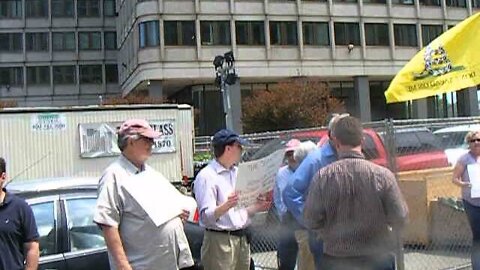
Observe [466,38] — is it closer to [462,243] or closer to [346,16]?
[462,243]

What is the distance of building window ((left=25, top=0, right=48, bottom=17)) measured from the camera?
224 ft

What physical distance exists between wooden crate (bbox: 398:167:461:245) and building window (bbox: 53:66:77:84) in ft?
206

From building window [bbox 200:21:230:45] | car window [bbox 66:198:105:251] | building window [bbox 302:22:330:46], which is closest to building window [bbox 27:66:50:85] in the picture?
building window [bbox 200:21:230:45]

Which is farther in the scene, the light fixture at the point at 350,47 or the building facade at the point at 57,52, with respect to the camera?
the building facade at the point at 57,52

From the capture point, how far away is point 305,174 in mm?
5223

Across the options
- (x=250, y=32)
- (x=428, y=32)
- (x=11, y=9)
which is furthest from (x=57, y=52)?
(x=428, y=32)

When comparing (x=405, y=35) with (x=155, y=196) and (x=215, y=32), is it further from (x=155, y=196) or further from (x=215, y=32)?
(x=155, y=196)

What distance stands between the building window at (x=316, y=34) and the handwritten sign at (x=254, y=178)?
156 feet

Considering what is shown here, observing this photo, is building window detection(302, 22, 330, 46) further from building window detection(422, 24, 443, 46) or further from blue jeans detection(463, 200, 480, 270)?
blue jeans detection(463, 200, 480, 270)

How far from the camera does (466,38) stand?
605 cm

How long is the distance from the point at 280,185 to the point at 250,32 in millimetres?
44971

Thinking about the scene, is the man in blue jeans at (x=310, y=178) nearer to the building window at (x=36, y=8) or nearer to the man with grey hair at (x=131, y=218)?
the man with grey hair at (x=131, y=218)

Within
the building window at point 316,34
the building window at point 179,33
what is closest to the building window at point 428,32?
the building window at point 316,34

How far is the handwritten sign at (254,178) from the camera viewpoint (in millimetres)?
4949
